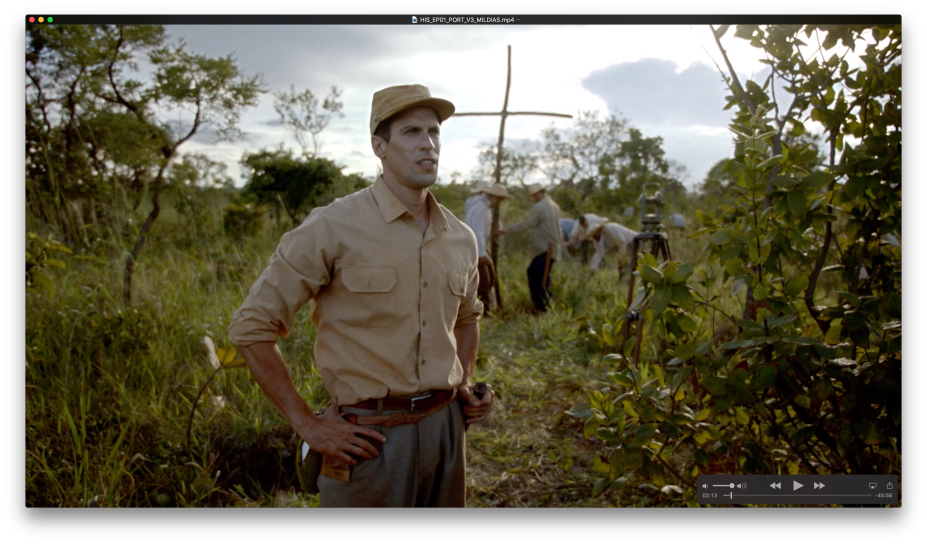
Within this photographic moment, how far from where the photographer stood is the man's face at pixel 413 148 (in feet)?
5.28

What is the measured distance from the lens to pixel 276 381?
1.48 metres

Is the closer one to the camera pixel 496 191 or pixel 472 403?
pixel 472 403

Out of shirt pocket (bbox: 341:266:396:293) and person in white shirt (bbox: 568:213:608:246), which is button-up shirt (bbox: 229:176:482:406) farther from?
person in white shirt (bbox: 568:213:608:246)

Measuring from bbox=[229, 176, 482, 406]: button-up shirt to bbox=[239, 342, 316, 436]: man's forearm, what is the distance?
0.03 metres

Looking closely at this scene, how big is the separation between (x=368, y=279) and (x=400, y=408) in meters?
0.37

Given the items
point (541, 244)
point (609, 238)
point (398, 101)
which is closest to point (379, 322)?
point (398, 101)

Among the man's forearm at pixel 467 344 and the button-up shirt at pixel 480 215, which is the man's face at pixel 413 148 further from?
the button-up shirt at pixel 480 215

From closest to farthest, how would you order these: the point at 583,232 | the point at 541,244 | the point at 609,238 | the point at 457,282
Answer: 1. the point at 457,282
2. the point at 541,244
3. the point at 609,238
4. the point at 583,232

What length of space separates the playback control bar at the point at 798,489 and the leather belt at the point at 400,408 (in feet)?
2.84

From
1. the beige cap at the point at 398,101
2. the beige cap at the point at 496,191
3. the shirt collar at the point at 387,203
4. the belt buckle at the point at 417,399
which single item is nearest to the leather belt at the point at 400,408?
the belt buckle at the point at 417,399

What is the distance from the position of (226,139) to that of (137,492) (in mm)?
2864

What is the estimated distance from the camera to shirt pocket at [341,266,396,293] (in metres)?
1.52

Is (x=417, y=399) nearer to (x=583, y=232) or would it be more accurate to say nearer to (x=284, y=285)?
(x=284, y=285)

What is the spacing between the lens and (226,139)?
14.8 ft
